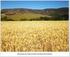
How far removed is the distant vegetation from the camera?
5.46ft

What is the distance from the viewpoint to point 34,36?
5.41 feet

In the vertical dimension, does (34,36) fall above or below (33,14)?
below

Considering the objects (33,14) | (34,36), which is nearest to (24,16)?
(33,14)

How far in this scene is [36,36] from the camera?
1652 mm

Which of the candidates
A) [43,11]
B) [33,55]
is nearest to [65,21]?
[43,11]

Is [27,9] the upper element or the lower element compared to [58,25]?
upper

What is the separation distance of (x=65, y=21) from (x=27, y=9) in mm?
505

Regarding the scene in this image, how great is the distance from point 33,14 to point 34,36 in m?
0.28

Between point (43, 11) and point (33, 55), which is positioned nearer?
point (33, 55)

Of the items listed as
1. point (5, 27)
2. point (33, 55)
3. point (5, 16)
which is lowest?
point (33, 55)

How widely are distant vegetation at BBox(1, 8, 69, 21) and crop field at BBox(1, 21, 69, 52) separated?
0.05m

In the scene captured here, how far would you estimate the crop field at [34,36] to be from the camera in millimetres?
1613

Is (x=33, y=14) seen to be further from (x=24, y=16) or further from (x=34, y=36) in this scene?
(x=34, y=36)

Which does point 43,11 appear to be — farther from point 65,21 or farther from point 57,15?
point 65,21
